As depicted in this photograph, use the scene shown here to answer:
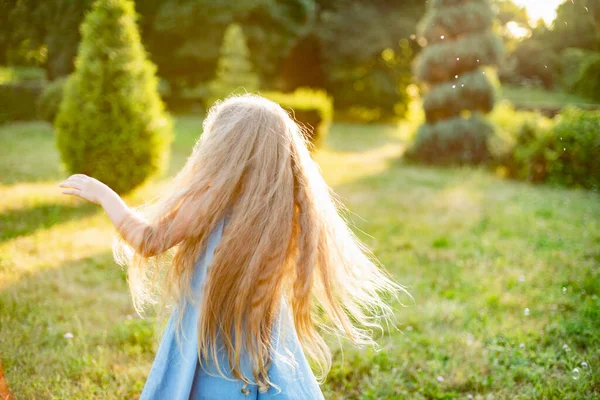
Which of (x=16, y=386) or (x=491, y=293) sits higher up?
(x=491, y=293)

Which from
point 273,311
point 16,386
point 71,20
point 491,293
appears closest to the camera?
point 273,311

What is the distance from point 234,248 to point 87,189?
0.67m

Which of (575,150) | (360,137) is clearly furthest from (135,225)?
(360,137)

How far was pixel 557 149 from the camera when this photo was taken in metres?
8.81

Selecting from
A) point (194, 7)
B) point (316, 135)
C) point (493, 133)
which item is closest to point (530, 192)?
point (493, 133)

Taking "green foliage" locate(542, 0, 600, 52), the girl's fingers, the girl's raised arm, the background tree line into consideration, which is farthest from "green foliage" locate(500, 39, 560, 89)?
the girl's fingers

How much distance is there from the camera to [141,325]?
3650mm

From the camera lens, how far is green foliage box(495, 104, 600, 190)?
8344 mm

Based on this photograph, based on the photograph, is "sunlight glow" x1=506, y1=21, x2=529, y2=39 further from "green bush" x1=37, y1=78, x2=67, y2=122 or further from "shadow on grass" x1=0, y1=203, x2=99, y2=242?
"green bush" x1=37, y1=78, x2=67, y2=122

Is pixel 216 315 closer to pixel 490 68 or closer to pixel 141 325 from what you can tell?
pixel 141 325

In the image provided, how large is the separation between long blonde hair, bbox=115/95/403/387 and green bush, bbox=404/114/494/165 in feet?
32.5

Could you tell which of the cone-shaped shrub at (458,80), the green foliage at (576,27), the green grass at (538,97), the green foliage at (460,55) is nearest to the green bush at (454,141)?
the cone-shaped shrub at (458,80)

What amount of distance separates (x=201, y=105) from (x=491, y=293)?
19.8 m

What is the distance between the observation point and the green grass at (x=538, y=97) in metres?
10.3
